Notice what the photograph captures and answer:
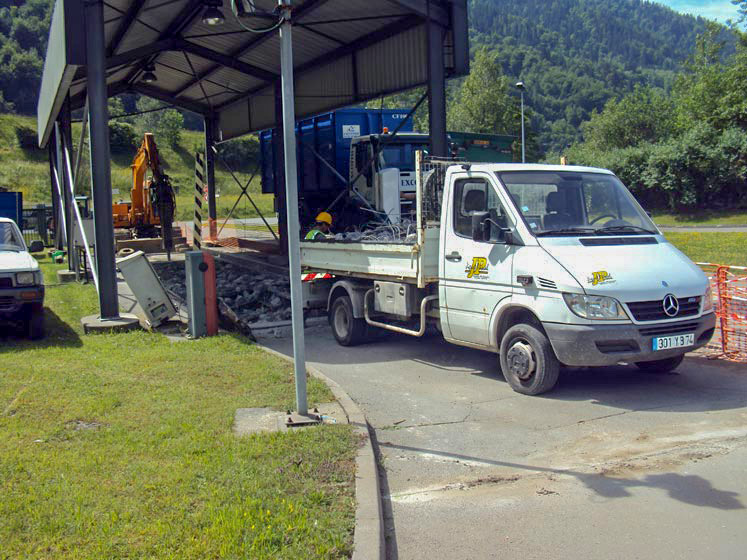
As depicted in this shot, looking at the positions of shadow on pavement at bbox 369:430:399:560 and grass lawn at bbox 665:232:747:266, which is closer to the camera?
shadow on pavement at bbox 369:430:399:560

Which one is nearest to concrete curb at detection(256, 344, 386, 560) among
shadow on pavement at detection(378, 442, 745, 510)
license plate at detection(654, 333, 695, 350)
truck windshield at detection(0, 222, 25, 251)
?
shadow on pavement at detection(378, 442, 745, 510)

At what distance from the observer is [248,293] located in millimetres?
15320

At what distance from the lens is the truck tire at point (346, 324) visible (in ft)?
34.6

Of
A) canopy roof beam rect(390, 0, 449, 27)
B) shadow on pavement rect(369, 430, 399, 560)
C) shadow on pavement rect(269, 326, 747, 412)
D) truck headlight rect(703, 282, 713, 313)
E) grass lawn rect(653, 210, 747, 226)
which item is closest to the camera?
shadow on pavement rect(369, 430, 399, 560)

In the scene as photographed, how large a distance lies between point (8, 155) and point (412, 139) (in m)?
55.4

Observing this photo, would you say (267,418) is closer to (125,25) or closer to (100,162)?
(100,162)

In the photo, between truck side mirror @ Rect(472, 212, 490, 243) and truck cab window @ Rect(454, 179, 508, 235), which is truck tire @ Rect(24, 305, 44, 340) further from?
truck side mirror @ Rect(472, 212, 490, 243)

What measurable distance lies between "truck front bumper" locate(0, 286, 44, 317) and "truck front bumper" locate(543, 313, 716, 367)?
7.14 m

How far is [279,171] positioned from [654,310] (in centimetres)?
1606

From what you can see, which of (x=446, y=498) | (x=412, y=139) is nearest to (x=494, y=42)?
(x=412, y=139)

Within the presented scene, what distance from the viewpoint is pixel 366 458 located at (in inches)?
221

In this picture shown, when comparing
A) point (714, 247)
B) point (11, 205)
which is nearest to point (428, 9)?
point (714, 247)

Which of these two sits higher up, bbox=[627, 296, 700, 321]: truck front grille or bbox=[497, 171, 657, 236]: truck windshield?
bbox=[497, 171, 657, 236]: truck windshield

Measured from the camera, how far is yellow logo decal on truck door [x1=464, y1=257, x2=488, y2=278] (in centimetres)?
817
